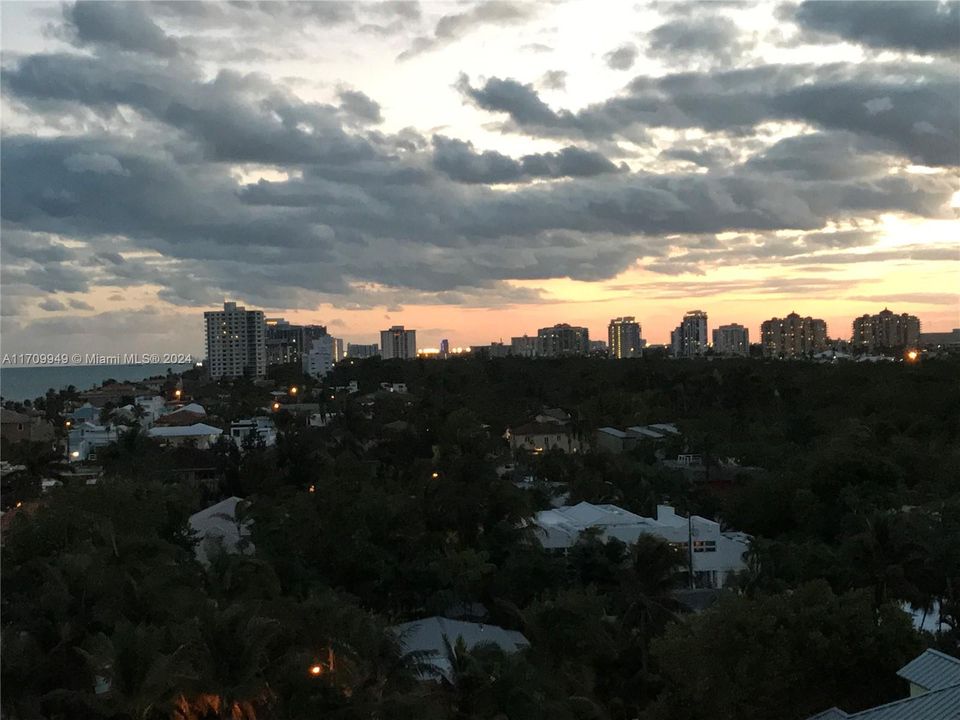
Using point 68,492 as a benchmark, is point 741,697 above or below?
below

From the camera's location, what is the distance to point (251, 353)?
161 meters

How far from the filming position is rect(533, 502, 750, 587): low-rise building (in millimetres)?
27953

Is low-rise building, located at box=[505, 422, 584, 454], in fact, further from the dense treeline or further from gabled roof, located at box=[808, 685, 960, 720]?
gabled roof, located at box=[808, 685, 960, 720]

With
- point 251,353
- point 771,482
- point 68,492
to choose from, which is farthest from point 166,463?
point 251,353

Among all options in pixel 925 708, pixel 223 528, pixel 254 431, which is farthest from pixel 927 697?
pixel 254 431

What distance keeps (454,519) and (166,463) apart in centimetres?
2281

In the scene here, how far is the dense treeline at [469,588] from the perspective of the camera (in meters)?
14.3

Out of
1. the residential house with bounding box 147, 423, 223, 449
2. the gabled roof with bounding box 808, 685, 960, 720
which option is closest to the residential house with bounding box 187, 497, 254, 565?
the gabled roof with bounding box 808, 685, 960, 720

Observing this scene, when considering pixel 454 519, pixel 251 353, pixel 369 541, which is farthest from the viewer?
pixel 251 353

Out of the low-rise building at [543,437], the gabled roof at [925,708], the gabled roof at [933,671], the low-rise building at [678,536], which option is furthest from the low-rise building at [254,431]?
the gabled roof at [925,708]

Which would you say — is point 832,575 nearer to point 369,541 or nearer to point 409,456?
point 369,541

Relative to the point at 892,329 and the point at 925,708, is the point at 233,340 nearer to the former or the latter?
the point at 892,329

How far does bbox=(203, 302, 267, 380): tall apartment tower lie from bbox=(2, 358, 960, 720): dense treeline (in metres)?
113

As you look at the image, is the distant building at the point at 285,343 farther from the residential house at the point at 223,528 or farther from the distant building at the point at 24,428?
the residential house at the point at 223,528
